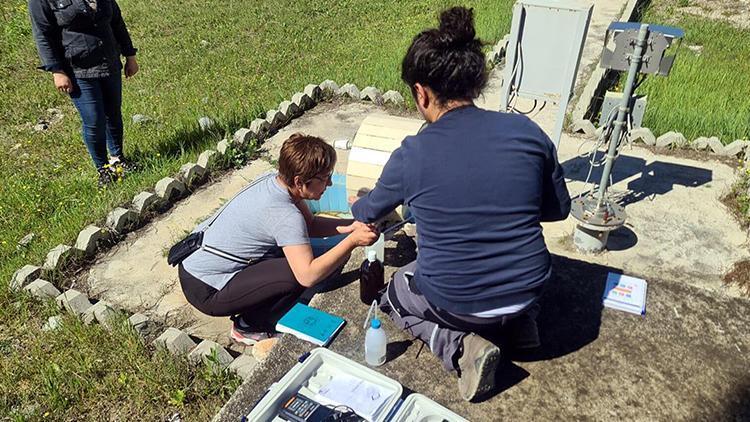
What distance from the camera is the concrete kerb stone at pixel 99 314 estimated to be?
3847mm

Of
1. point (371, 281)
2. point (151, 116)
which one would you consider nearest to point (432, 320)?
point (371, 281)

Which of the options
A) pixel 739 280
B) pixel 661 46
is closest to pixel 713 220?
pixel 739 280

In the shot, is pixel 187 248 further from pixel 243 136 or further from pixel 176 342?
pixel 243 136

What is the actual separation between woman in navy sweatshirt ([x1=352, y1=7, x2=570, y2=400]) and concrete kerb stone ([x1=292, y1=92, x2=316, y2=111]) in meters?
4.39

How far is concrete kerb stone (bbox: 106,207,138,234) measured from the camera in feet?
15.8

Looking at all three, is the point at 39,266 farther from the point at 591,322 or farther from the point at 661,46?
the point at 661,46

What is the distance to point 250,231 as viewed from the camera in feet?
11.0

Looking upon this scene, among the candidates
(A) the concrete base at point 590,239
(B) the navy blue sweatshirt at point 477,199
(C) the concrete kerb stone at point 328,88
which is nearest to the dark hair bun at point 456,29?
(B) the navy blue sweatshirt at point 477,199

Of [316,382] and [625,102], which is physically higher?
[625,102]

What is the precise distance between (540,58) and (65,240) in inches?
162

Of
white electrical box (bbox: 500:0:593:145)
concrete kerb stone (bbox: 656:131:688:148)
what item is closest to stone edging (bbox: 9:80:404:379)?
white electrical box (bbox: 500:0:593:145)

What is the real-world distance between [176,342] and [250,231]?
2.90 ft

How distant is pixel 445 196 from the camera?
2387 millimetres

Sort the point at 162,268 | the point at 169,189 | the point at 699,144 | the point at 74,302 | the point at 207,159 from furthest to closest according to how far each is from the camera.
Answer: the point at 207,159, the point at 699,144, the point at 169,189, the point at 162,268, the point at 74,302
